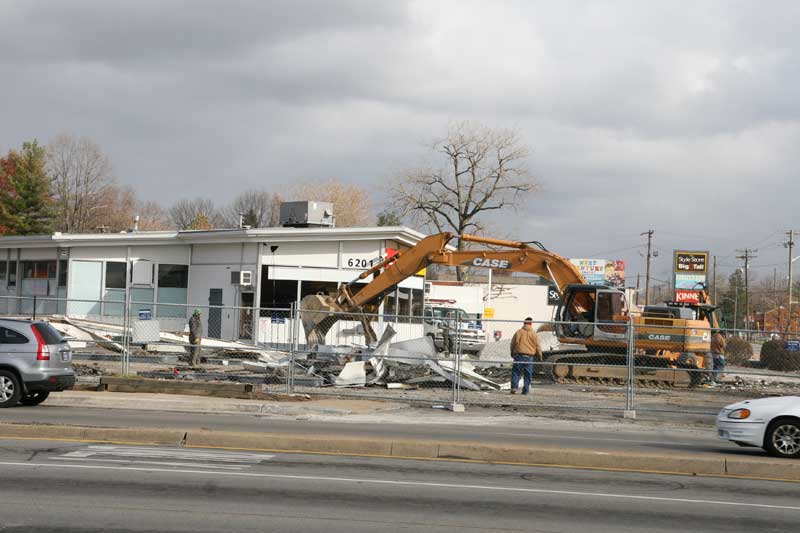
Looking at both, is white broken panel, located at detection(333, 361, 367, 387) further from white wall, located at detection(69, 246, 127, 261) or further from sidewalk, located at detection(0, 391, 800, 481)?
white wall, located at detection(69, 246, 127, 261)

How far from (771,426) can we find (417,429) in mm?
6199

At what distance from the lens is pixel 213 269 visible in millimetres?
35875

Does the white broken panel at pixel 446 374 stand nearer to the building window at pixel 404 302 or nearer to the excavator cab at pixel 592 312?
the excavator cab at pixel 592 312

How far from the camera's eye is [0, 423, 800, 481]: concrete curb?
12734 mm

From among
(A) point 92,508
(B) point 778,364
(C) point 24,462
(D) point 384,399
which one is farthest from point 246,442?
(B) point 778,364

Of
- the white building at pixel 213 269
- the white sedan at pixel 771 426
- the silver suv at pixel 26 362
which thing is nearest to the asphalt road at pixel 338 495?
the white sedan at pixel 771 426

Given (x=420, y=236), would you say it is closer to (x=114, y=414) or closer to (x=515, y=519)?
(x=114, y=414)

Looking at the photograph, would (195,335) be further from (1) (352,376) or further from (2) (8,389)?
(2) (8,389)

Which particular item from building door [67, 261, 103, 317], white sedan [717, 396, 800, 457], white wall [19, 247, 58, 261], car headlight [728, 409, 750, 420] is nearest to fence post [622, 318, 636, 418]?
car headlight [728, 409, 750, 420]

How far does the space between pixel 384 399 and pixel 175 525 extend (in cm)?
1354

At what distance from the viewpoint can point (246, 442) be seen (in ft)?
43.4

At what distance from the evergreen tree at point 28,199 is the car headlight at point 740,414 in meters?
65.6

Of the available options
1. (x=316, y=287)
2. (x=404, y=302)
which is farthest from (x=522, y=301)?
(x=316, y=287)

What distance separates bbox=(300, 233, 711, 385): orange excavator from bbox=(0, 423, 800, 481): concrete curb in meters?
12.2
